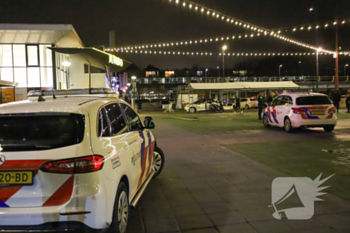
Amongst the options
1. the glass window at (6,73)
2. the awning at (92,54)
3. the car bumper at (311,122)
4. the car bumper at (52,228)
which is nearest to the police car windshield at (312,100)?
the car bumper at (311,122)

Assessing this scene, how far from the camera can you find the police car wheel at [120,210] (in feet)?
9.71

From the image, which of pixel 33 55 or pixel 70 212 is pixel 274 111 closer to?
pixel 70 212

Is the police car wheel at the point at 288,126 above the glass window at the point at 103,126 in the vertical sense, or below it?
below

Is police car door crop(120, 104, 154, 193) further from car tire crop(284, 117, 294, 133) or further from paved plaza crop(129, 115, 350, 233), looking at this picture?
car tire crop(284, 117, 294, 133)

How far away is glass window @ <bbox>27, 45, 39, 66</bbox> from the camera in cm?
2428

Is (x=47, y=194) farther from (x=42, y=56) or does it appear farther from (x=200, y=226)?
(x=42, y=56)

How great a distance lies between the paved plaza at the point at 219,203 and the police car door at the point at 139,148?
0.52 meters

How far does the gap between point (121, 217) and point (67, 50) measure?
8.02 m

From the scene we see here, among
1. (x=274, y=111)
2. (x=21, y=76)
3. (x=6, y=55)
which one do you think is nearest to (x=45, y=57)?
(x=21, y=76)

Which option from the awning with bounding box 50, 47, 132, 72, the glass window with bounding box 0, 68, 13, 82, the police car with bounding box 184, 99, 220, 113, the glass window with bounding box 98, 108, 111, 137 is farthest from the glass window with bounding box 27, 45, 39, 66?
the glass window with bounding box 98, 108, 111, 137

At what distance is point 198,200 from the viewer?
453 cm

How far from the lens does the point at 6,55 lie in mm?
23969

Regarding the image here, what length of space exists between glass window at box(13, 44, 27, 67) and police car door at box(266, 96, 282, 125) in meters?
20.8

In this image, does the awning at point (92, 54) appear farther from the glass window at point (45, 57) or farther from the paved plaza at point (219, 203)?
the glass window at point (45, 57)
